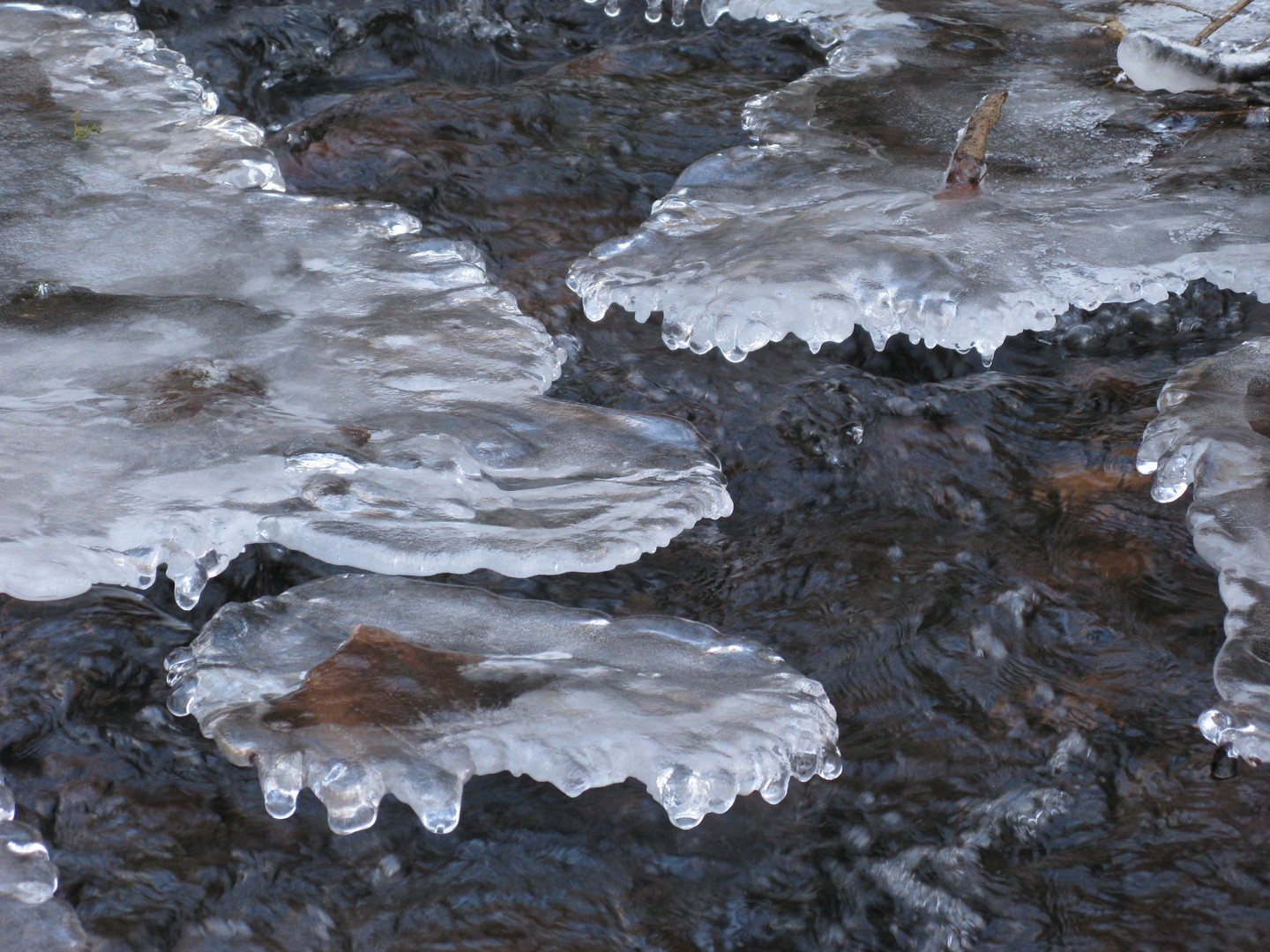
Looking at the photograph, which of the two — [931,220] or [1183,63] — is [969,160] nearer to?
[931,220]

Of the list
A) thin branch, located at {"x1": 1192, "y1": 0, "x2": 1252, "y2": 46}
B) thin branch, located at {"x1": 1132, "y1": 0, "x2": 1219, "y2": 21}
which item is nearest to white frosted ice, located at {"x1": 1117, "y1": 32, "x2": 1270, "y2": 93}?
thin branch, located at {"x1": 1192, "y1": 0, "x2": 1252, "y2": 46}

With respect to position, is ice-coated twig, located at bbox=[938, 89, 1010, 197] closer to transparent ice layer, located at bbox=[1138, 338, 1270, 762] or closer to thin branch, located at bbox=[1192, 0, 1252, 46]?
transparent ice layer, located at bbox=[1138, 338, 1270, 762]

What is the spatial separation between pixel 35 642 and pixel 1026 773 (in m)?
1.90

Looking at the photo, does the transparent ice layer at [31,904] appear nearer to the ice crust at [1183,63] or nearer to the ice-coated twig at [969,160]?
the ice-coated twig at [969,160]

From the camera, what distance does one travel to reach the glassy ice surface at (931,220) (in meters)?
2.92

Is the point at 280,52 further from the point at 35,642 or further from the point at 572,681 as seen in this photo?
the point at 572,681

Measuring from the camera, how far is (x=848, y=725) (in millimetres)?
2354

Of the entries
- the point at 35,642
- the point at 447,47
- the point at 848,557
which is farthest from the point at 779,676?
the point at 447,47

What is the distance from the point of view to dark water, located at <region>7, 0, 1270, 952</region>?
2.00 m

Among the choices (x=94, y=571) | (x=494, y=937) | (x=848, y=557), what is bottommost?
(x=494, y=937)

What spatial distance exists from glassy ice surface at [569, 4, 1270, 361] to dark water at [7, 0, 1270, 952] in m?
0.29

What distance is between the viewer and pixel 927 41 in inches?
185

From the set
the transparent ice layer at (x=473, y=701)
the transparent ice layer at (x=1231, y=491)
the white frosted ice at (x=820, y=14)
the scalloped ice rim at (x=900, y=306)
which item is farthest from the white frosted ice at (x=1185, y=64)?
the transparent ice layer at (x=473, y=701)

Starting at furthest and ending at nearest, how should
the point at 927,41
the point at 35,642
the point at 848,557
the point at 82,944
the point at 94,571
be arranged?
the point at 927,41 → the point at 848,557 → the point at 35,642 → the point at 94,571 → the point at 82,944
